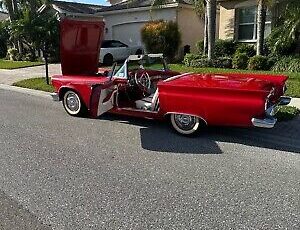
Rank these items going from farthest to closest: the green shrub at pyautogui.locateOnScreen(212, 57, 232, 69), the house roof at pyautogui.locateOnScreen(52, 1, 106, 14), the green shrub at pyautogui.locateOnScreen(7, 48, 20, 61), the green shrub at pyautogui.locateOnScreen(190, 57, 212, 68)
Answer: the house roof at pyautogui.locateOnScreen(52, 1, 106, 14), the green shrub at pyautogui.locateOnScreen(7, 48, 20, 61), the green shrub at pyautogui.locateOnScreen(190, 57, 212, 68), the green shrub at pyautogui.locateOnScreen(212, 57, 232, 69)

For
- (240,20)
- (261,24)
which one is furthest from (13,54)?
(261,24)

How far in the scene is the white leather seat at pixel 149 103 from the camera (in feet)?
19.0

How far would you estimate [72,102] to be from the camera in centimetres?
716

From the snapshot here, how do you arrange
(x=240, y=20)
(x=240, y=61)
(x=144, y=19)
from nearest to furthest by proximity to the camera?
(x=240, y=61) → (x=240, y=20) → (x=144, y=19)

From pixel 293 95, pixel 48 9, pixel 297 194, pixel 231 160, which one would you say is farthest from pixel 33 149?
pixel 48 9

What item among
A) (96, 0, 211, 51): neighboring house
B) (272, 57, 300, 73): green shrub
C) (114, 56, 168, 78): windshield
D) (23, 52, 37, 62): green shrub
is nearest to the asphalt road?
(114, 56, 168, 78): windshield

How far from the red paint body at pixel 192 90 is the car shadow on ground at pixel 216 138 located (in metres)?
0.34

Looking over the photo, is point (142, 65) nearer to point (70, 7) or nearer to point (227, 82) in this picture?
point (227, 82)

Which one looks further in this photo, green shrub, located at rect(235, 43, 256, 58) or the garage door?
the garage door

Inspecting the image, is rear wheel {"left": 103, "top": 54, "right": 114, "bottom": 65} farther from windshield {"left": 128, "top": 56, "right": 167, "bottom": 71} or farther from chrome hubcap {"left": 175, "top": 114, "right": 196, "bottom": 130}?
chrome hubcap {"left": 175, "top": 114, "right": 196, "bottom": 130}

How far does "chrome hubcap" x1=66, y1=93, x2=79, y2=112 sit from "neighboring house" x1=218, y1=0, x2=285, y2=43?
35.6 ft

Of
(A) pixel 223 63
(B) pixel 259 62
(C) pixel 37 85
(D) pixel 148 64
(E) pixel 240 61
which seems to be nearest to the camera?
(D) pixel 148 64

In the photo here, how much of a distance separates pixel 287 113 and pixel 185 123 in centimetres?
234

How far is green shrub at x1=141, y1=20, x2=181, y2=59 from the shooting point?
56.9 ft
